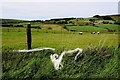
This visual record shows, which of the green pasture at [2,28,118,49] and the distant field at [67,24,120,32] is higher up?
the distant field at [67,24,120,32]

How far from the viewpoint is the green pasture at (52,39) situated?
16.7ft

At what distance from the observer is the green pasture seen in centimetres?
510

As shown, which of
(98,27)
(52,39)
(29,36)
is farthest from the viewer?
(98,27)

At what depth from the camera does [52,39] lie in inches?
208

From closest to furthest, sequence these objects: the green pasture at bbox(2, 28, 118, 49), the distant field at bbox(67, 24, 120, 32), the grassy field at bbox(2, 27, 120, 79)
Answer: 1. the grassy field at bbox(2, 27, 120, 79)
2. the green pasture at bbox(2, 28, 118, 49)
3. the distant field at bbox(67, 24, 120, 32)

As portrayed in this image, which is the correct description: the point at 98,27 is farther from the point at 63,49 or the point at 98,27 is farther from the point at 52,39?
the point at 52,39

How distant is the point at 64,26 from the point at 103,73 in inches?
73.5

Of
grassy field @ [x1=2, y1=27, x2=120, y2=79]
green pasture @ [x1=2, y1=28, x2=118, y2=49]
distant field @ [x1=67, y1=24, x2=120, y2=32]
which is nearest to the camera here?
grassy field @ [x1=2, y1=27, x2=120, y2=79]

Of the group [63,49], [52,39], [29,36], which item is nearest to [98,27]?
[63,49]

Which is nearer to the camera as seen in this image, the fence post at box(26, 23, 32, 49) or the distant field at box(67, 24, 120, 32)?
the fence post at box(26, 23, 32, 49)

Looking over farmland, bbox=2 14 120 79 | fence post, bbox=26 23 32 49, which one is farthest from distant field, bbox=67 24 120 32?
fence post, bbox=26 23 32 49

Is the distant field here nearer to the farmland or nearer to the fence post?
the farmland

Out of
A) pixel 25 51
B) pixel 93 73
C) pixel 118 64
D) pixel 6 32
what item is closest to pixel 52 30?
pixel 25 51

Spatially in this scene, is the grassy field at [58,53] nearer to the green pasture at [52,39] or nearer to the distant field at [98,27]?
the green pasture at [52,39]
